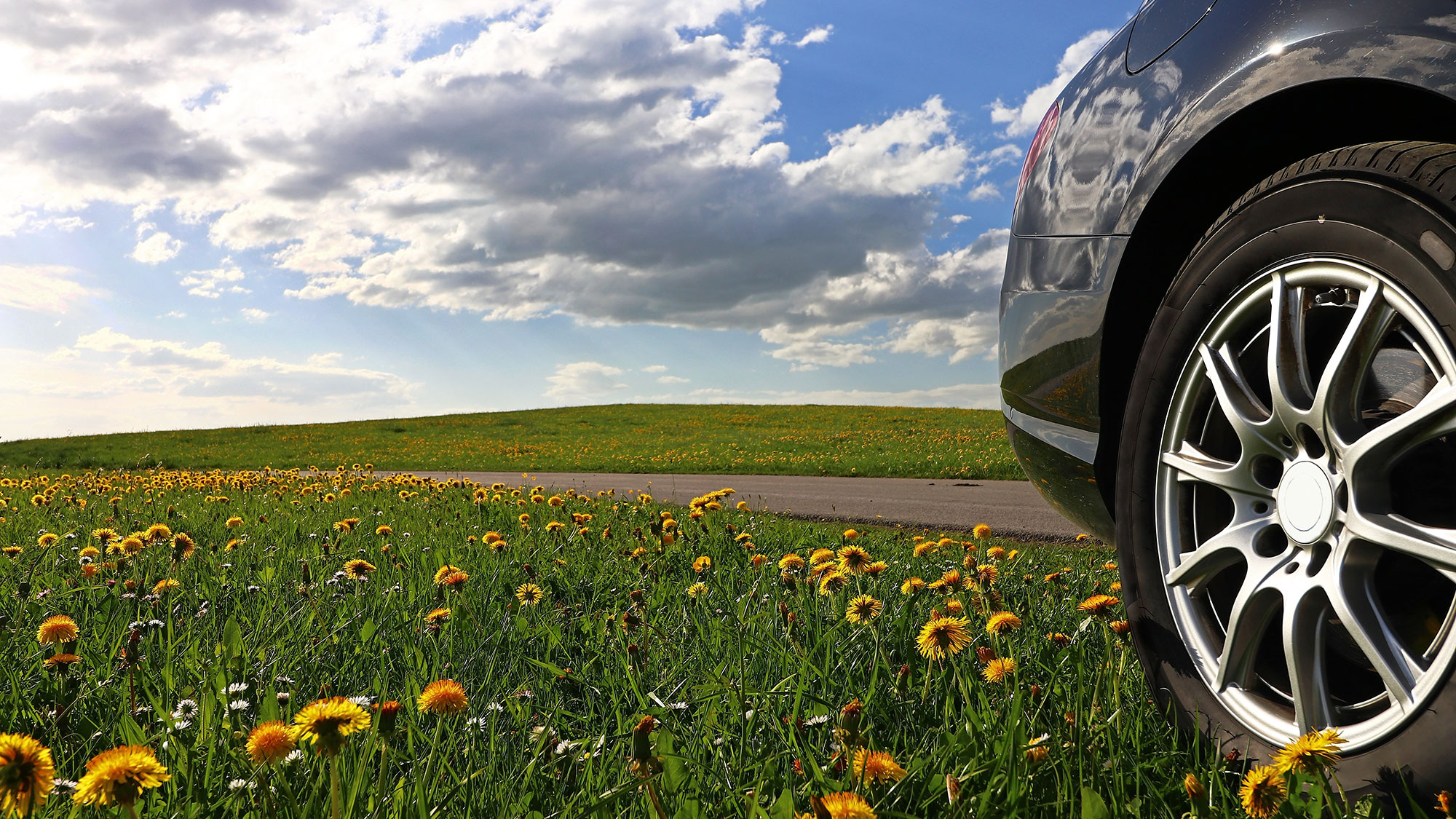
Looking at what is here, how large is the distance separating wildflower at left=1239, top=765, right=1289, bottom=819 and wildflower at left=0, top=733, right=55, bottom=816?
1766mm

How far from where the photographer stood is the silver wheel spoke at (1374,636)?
149cm

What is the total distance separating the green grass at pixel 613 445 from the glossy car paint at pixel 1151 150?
37.0 ft

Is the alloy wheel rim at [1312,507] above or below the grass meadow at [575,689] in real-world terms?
above

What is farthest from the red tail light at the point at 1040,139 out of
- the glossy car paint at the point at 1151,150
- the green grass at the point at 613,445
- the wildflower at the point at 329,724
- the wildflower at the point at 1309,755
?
the green grass at the point at 613,445

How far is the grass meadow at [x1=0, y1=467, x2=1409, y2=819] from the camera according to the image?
1.49 meters

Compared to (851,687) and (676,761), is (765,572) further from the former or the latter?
(676,761)

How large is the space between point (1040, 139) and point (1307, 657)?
5.79 feet

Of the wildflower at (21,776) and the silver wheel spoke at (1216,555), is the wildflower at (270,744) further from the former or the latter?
the silver wheel spoke at (1216,555)

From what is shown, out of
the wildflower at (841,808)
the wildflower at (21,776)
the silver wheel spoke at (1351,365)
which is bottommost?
the wildflower at (841,808)

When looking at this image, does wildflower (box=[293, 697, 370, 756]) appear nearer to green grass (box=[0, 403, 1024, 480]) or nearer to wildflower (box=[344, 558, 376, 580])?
wildflower (box=[344, 558, 376, 580])

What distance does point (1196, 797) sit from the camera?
1.38 m

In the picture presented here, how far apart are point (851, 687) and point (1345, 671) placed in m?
1.09

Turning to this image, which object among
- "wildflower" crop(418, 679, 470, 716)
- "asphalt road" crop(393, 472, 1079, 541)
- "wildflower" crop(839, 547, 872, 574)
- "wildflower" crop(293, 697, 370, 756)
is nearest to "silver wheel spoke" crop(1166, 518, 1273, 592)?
"wildflower" crop(839, 547, 872, 574)

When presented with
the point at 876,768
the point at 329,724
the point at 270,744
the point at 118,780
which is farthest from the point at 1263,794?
the point at 118,780
